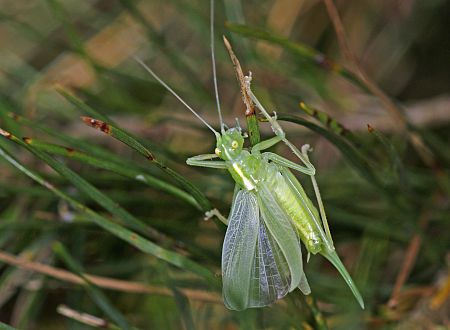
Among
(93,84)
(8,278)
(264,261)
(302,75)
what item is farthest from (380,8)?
(8,278)

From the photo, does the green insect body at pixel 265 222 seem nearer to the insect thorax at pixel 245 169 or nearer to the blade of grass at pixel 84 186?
the insect thorax at pixel 245 169

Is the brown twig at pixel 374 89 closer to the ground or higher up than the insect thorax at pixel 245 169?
higher up

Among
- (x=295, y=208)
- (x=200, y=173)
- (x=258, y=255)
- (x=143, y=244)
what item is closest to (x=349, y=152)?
(x=295, y=208)

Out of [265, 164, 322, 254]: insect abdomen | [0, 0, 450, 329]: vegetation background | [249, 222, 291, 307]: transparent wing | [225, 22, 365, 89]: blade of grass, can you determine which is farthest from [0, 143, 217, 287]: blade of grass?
[225, 22, 365, 89]: blade of grass

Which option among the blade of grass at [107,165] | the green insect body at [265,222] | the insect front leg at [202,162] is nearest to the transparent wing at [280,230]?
the green insect body at [265,222]

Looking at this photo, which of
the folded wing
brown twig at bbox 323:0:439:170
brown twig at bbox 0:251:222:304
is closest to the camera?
the folded wing

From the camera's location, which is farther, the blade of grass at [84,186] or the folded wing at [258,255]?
the folded wing at [258,255]

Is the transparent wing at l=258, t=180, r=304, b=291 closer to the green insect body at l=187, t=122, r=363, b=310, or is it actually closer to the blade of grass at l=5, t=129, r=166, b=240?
the green insect body at l=187, t=122, r=363, b=310
